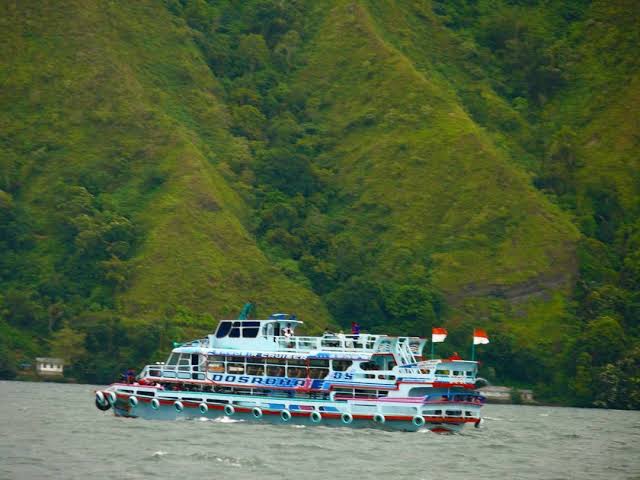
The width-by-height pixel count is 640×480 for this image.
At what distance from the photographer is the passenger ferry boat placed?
75125 mm

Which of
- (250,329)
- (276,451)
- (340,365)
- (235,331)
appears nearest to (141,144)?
(235,331)

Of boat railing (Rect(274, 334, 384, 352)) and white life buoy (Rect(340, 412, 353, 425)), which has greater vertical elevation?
boat railing (Rect(274, 334, 384, 352))

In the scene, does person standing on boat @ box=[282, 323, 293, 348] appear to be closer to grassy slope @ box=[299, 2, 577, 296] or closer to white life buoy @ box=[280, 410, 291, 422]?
white life buoy @ box=[280, 410, 291, 422]

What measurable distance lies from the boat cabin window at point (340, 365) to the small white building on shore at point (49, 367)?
54840 millimetres

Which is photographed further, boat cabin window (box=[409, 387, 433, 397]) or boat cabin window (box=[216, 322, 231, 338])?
boat cabin window (box=[216, 322, 231, 338])

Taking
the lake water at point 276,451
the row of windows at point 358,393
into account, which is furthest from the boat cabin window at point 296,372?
the lake water at point 276,451

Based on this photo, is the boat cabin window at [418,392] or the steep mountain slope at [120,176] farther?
the steep mountain slope at [120,176]

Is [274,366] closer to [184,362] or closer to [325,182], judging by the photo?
[184,362]

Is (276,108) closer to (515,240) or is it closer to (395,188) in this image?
(395,188)

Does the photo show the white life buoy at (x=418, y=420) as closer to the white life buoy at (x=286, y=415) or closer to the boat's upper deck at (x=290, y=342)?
the boat's upper deck at (x=290, y=342)

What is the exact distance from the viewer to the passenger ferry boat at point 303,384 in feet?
246

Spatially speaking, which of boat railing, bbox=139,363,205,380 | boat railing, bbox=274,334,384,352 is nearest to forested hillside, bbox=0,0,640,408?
boat railing, bbox=139,363,205,380

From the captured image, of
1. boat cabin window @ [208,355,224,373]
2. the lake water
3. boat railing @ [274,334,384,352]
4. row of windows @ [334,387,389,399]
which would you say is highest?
boat railing @ [274,334,384,352]

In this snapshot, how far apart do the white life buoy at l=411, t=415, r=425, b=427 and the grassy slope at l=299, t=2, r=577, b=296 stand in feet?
211
